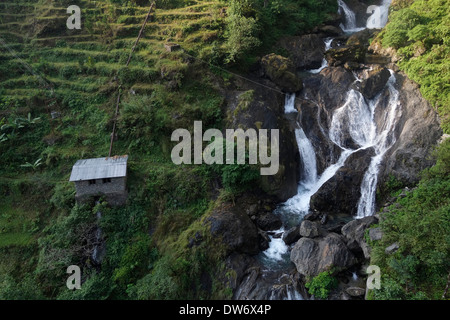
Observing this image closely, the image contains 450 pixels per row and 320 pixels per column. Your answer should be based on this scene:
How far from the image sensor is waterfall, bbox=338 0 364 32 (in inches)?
1238

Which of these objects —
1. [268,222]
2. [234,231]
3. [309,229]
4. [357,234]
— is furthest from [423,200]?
[234,231]

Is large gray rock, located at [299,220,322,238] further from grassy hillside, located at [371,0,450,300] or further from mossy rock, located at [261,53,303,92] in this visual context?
mossy rock, located at [261,53,303,92]

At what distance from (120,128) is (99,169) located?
175 inches

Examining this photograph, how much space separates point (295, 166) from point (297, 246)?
683cm

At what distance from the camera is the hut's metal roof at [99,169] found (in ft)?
54.2

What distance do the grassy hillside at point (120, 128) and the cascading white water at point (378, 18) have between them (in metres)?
4.74

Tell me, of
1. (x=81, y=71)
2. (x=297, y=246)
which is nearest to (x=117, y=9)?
(x=81, y=71)

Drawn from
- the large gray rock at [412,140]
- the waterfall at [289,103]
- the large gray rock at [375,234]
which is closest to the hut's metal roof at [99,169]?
the waterfall at [289,103]

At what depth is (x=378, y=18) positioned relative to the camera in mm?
30984

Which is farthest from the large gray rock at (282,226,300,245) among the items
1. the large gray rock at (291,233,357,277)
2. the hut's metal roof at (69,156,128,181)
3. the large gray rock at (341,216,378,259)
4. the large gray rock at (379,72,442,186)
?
the hut's metal roof at (69,156,128,181)

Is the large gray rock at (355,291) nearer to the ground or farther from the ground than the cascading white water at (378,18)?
nearer to the ground

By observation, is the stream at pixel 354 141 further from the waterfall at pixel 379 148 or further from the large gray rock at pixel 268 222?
the large gray rock at pixel 268 222

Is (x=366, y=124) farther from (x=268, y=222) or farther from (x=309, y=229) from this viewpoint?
(x=268, y=222)
